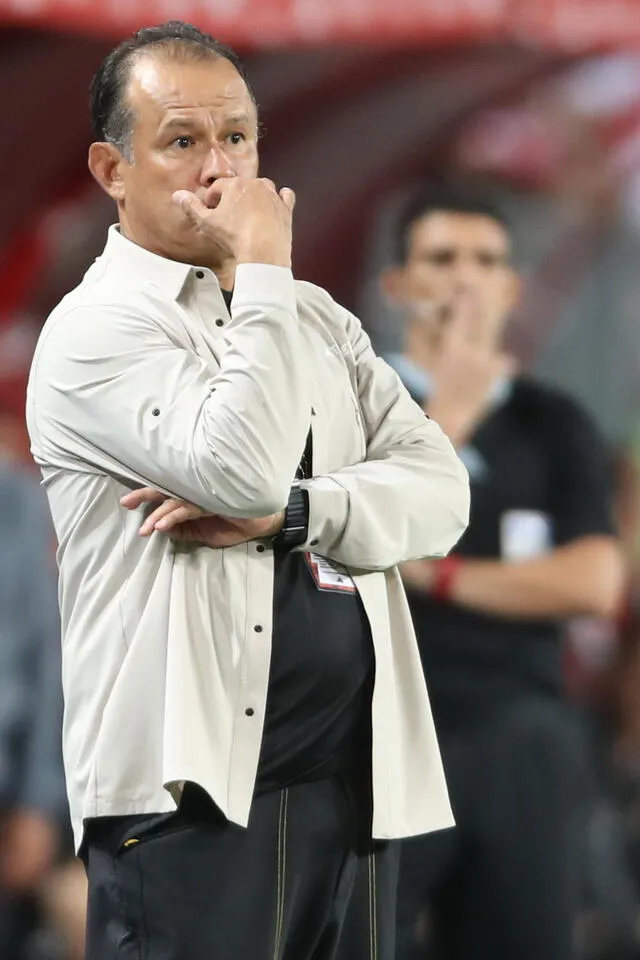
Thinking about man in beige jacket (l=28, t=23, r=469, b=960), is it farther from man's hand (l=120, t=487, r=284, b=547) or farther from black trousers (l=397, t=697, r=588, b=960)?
black trousers (l=397, t=697, r=588, b=960)

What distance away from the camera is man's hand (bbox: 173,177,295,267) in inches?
76.9

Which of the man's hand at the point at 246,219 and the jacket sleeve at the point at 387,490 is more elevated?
the man's hand at the point at 246,219

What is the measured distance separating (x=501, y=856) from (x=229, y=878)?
Answer: 1875 mm

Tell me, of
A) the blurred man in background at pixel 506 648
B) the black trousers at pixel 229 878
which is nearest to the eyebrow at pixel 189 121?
the black trousers at pixel 229 878

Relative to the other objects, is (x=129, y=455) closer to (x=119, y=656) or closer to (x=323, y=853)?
(x=119, y=656)

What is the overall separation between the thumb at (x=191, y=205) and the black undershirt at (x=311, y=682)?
41cm

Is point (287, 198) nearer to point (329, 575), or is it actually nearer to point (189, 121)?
point (189, 121)

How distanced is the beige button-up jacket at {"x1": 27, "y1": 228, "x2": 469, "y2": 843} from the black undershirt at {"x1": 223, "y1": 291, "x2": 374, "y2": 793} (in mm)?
28

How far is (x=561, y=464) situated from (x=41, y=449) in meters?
1.97

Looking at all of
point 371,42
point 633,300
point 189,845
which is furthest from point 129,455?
point 633,300

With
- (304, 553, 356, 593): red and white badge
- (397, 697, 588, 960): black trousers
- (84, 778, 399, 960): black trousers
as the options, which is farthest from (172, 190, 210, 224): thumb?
(397, 697, 588, 960): black trousers

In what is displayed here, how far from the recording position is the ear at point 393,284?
13.7 feet

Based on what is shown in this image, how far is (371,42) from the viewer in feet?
15.9

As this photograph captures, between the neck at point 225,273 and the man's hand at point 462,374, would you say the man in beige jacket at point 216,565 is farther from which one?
the man's hand at point 462,374
